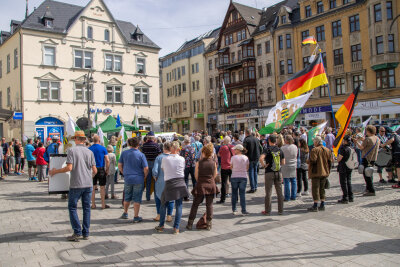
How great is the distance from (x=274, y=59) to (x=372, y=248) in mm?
38359

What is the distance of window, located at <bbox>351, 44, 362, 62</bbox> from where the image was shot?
33128mm

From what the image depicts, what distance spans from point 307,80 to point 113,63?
28.0 metres

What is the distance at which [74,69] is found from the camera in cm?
→ 3309

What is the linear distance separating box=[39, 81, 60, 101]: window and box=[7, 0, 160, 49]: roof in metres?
5.11

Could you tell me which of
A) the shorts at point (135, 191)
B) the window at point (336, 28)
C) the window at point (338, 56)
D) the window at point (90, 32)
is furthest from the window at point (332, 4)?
the shorts at point (135, 191)

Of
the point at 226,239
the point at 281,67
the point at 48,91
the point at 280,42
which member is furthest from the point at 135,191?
the point at 280,42

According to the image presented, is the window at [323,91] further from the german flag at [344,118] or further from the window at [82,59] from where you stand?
the german flag at [344,118]

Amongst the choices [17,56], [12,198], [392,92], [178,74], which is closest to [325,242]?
[12,198]

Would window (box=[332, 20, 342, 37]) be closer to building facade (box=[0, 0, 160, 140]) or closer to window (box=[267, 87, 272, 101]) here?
window (box=[267, 87, 272, 101])

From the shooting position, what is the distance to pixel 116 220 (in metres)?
7.33

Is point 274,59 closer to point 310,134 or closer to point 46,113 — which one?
point 46,113

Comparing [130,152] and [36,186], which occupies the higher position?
[130,152]

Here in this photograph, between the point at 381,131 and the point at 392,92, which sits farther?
the point at 392,92

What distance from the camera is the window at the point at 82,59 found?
3350 cm
